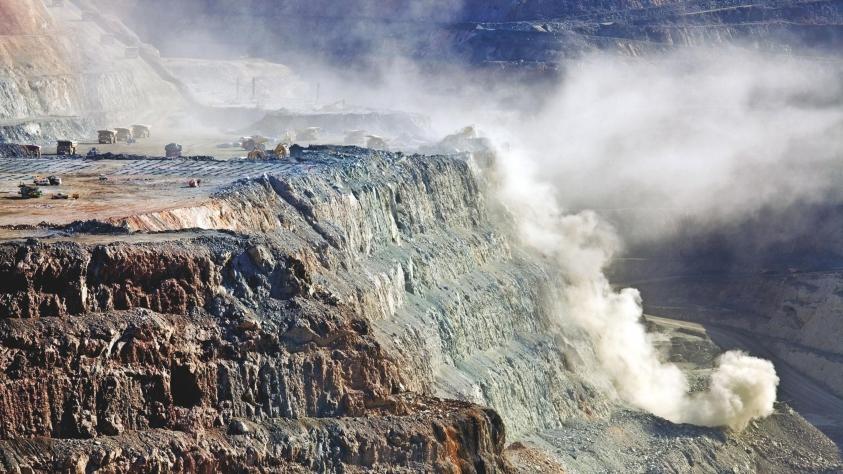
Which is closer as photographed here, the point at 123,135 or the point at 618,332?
the point at 618,332

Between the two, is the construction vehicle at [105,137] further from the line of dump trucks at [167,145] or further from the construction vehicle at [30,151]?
the construction vehicle at [30,151]

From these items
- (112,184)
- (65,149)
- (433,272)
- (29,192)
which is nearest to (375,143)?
(65,149)

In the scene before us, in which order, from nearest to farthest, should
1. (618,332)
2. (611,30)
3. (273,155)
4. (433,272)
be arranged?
(433,272) < (273,155) < (618,332) < (611,30)

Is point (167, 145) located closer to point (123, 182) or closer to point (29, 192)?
point (123, 182)

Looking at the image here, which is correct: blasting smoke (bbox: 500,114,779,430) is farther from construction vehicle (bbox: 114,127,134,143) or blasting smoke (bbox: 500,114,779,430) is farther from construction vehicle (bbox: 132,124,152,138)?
construction vehicle (bbox: 132,124,152,138)

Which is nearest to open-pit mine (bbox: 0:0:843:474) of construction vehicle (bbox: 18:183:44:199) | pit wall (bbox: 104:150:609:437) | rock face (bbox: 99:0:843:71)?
pit wall (bbox: 104:150:609:437)

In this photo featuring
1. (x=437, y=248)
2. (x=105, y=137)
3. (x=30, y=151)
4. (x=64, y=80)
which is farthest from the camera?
(x=64, y=80)

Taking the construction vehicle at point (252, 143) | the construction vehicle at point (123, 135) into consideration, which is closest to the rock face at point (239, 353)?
the construction vehicle at point (252, 143)

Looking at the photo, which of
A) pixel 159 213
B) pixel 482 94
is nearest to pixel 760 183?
pixel 482 94
